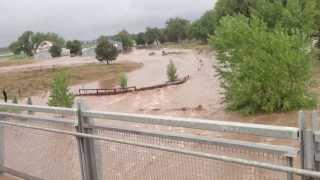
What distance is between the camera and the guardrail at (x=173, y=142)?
3305 millimetres

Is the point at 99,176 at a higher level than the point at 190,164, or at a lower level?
lower

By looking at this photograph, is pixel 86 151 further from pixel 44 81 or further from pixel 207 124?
pixel 44 81

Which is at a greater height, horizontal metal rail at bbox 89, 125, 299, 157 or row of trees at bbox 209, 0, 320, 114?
horizontal metal rail at bbox 89, 125, 299, 157

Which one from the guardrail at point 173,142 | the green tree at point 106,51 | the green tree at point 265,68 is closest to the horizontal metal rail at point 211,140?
the guardrail at point 173,142

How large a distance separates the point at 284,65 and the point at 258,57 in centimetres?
136

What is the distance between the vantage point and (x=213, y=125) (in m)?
3.76

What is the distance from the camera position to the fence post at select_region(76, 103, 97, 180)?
4.95 metres

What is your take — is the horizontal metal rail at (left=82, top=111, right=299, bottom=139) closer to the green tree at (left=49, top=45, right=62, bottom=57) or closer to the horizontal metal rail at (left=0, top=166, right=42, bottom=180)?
the horizontal metal rail at (left=0, top=166, right=42, bottom=180)

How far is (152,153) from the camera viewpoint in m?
4.38

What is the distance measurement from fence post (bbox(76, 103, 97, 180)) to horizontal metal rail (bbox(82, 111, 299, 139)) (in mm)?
111

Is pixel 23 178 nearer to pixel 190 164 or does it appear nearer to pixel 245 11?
pixel 190 164

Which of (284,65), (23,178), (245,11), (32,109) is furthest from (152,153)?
(245,11)

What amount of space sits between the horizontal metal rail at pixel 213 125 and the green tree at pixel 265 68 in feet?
74.3

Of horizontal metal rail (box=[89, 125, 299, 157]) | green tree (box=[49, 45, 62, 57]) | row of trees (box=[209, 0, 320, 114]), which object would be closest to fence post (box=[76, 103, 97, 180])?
horizontal metal rail (box=[89, 125, 299, 157])
